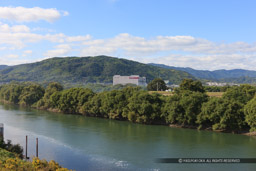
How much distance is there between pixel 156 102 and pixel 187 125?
7377mm

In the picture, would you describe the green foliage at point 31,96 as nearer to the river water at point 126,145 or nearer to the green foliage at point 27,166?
the river water at point 126,145

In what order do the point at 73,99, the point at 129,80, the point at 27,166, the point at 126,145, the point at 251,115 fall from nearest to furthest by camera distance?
the point at 27,166, the point at 126,145, the point at 251,115, the point at 73,99, the point at 129,80

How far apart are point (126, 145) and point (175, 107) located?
14.6 m

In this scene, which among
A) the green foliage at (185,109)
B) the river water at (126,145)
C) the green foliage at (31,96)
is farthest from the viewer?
the green foliage at (31,96)

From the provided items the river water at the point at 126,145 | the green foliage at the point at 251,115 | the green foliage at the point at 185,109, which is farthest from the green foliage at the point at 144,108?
the green foliage at the point at 251,115

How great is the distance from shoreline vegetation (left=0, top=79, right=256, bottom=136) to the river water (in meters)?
2.09

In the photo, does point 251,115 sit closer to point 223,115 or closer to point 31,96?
point 223,115

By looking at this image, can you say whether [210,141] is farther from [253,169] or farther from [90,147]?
[90,147]

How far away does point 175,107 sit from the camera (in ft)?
145

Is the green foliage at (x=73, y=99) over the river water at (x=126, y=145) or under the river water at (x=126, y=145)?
over

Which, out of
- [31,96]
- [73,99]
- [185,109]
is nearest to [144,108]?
[185,109]

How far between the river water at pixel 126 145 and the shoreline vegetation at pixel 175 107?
209 cm

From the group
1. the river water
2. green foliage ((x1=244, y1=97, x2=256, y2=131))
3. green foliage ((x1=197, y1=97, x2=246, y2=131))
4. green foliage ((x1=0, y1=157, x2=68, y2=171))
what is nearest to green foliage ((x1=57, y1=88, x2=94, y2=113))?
the river water

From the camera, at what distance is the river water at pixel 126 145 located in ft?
81.4
